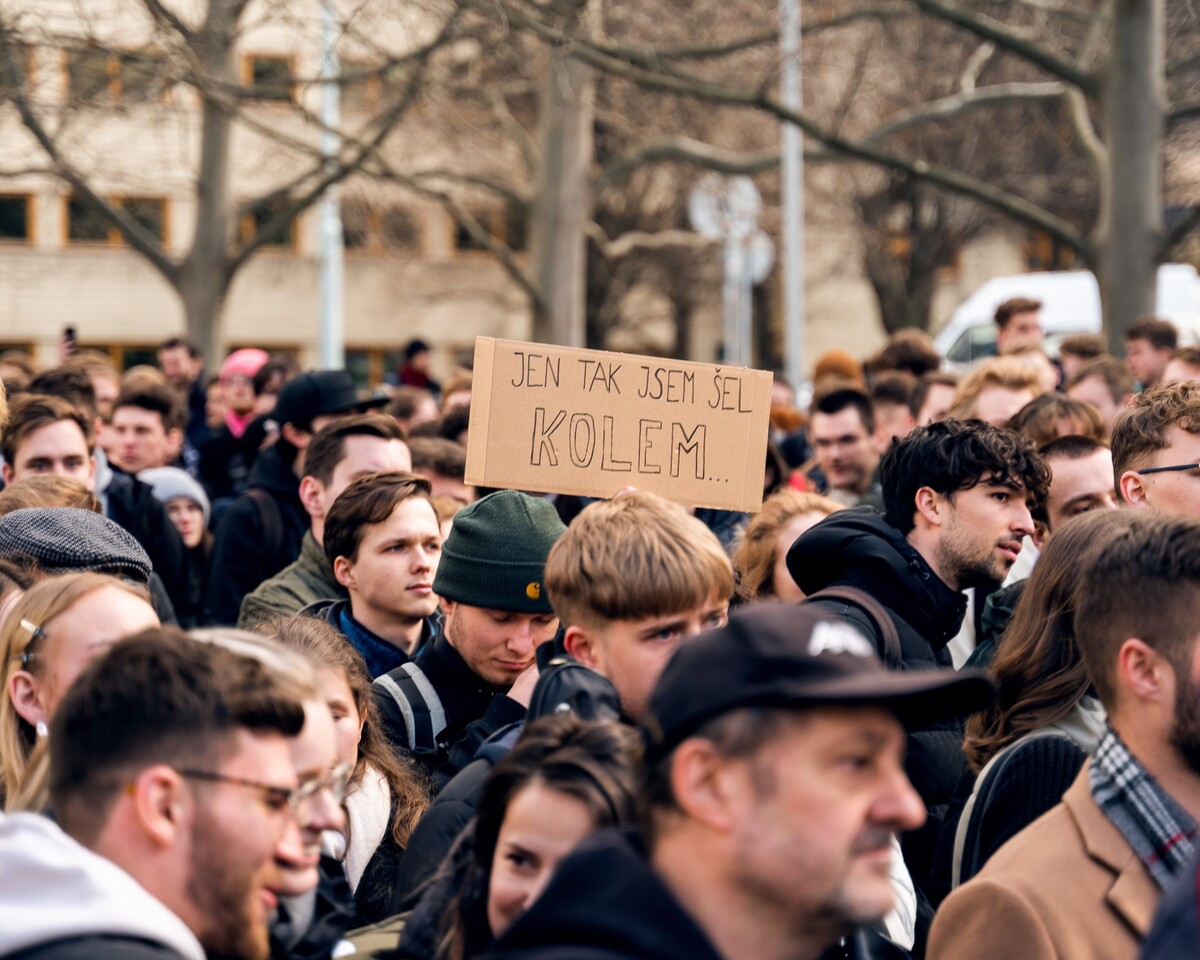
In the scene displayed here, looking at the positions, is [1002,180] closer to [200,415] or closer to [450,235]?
[450,235]

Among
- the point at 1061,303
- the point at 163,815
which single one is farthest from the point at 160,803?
the point at 1061,303

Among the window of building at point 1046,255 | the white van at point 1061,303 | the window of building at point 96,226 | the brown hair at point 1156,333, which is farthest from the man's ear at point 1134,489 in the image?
Result: the window of building at point 1046,255

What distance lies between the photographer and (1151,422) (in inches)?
198

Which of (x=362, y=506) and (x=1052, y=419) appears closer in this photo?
(x=362, y=506)

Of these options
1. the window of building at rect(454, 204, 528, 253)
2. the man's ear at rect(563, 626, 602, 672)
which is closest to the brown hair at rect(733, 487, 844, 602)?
the man's ear at rect(563, 626, 602, 672)

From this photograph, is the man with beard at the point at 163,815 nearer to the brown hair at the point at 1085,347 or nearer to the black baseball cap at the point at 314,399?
the black baseball cap at the point at 314,399

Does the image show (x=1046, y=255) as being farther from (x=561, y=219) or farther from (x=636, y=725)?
(x=636, y=725)

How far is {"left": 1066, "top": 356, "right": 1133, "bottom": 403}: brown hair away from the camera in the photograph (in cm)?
805

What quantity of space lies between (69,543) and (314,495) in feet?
5.81

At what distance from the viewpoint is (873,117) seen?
26.9 m

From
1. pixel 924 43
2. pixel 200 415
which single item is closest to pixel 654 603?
pixel 200 415

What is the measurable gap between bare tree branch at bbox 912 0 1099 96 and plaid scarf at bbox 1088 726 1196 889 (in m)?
8.21

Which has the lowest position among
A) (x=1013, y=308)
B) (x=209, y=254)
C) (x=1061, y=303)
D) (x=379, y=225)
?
(x=1013, y=308)

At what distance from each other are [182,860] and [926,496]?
2903 millimetres
